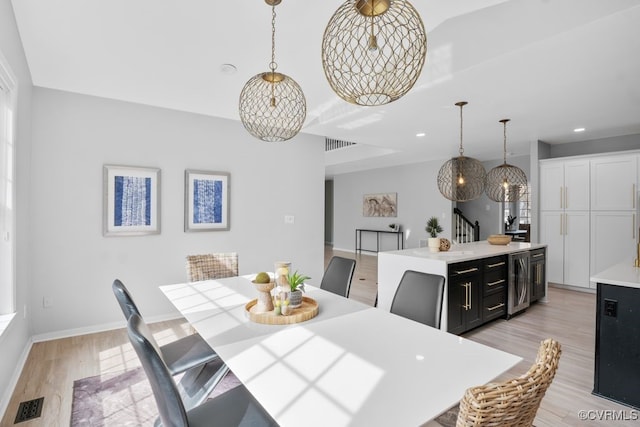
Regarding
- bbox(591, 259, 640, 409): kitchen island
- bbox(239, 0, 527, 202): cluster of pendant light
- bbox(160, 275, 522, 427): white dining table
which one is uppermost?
bbox(239, 0, 527, 202): cluster of pendant light

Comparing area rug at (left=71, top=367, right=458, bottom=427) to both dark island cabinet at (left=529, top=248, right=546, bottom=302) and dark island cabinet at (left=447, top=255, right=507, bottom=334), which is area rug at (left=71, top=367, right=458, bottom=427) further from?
dark island cabinet at (left=529, top=248, right=546, bottom=302)

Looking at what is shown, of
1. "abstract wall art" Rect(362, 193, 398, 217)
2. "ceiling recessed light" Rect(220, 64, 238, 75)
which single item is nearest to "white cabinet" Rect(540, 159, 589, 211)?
"abstract wall art" Rect(362, 193, 398, 217)

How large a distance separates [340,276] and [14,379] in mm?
2557

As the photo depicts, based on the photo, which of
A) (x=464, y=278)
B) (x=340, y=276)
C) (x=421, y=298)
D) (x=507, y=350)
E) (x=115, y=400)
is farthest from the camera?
(x=464, y=278)

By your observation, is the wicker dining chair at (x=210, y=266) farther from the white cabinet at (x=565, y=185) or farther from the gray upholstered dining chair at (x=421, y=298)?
the white cabinet at (x=565, y=185)

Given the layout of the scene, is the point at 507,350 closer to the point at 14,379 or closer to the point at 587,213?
the point at 587,213

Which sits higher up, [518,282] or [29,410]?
[518,282]

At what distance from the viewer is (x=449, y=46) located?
2.57m

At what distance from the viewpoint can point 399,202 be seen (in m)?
8.90

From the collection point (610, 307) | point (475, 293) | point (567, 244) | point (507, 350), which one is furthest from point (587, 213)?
point (610, 307)

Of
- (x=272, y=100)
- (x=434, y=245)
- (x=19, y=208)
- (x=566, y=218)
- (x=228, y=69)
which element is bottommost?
(x=434, y=245)

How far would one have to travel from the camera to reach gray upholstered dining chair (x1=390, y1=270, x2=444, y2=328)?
2061 mm

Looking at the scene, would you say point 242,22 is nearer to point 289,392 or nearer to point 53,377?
point 289,392

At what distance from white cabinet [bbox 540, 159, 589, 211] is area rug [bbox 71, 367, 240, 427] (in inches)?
231
